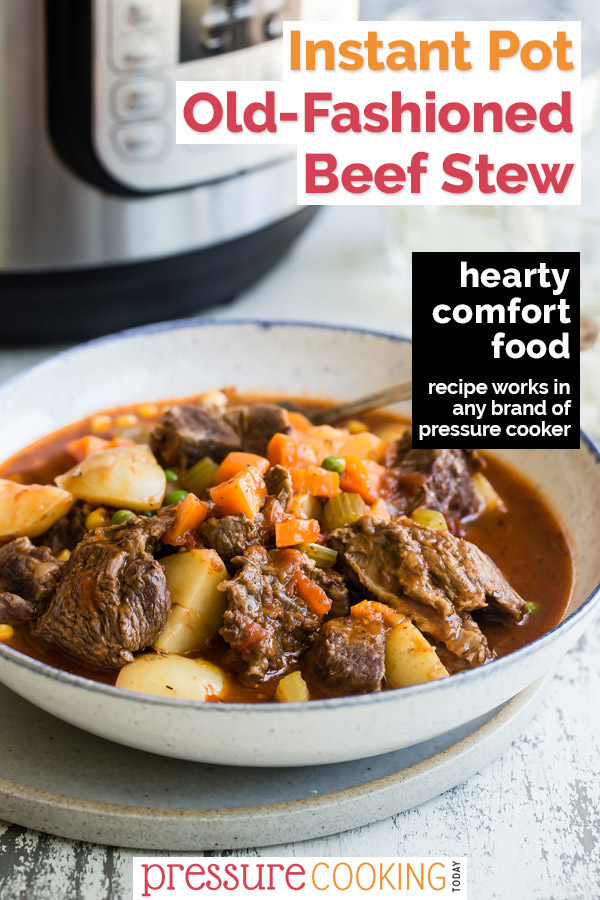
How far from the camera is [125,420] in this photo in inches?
133

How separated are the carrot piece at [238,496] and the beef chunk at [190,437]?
34 cm

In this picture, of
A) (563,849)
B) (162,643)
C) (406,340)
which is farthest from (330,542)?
(406,340)

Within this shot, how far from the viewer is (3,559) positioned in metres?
2.58

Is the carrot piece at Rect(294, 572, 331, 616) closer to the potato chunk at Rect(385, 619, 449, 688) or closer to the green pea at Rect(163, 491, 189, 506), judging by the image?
the potato chunk at Rect(385, 619, 449, 688)

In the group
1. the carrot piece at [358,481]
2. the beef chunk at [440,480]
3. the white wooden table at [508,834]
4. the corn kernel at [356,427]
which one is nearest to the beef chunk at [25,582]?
the white wooden table at [508,834]

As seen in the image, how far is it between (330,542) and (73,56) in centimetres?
181

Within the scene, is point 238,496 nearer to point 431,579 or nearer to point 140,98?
point 431,579

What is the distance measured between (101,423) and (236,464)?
0.69 m

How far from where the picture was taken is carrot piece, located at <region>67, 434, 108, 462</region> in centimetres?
316

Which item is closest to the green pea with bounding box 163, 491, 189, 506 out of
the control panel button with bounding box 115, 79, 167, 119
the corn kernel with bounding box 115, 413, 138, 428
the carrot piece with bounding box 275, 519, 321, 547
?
the carrot piece with bounding box 275, 519, 321, 547

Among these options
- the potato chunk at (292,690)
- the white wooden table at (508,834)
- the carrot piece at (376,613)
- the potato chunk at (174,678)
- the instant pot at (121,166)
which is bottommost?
the white wooden table at (508,834)

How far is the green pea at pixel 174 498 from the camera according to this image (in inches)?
111

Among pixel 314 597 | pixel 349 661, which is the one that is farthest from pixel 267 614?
pixel 349 661

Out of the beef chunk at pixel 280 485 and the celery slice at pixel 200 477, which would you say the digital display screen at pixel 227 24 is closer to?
the celery slice at pixel 200 477
